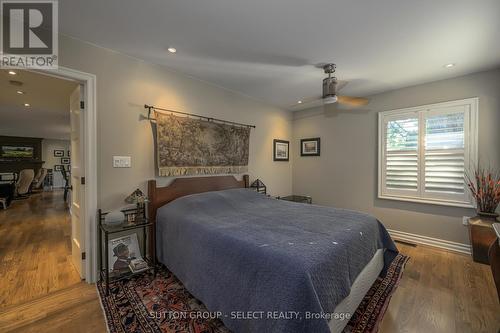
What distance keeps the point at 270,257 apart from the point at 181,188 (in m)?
1.86

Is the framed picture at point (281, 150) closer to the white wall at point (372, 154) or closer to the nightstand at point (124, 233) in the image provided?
the white wall at point (372, 154)

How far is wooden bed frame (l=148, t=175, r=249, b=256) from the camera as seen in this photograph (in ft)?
8.36

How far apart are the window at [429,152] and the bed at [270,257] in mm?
1634

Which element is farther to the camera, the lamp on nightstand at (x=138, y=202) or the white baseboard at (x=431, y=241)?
the white baseboard at (x=431, y=241)

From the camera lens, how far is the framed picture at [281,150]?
14.4ft

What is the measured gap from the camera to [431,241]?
3.17 m

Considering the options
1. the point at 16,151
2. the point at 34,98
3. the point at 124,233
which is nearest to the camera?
the point at 124,233

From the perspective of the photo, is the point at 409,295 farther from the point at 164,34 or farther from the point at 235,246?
the point at 164,34

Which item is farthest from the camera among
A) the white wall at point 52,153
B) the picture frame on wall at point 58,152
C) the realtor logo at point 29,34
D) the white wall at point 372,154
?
the picture frame on wall at point 58,152

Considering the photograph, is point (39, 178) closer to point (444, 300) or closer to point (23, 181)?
point (23, 181)

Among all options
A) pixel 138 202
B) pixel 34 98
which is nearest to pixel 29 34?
pixel 138 202

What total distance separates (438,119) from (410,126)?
0.34 metres

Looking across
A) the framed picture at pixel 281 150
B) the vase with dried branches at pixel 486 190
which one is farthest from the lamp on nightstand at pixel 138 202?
the vase with dried branches at pixel 486 190

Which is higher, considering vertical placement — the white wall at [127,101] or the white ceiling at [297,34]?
the white ceiling at [297,34]
